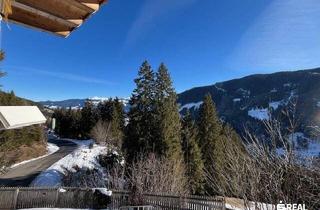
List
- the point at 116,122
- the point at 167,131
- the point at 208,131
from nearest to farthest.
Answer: the point at 167,131
the point at 208,131
the point at 116,122

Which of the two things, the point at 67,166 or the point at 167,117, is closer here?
the point at 167,117

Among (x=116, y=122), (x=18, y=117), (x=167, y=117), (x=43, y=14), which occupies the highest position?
(x=116, y=122)

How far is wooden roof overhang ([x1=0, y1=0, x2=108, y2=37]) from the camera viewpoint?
274 centimetres

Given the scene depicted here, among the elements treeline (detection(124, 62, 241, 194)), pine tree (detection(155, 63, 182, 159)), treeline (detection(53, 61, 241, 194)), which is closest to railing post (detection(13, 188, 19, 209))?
treeline (detection(53, 61, 241, 194))

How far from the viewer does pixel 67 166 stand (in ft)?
122

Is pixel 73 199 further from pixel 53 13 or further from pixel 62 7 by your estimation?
pixel 62 7

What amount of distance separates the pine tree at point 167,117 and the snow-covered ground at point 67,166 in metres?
9.22

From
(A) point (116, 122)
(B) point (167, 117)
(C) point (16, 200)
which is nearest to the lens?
(C) point (16, 200)

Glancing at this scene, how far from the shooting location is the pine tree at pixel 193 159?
33312mm

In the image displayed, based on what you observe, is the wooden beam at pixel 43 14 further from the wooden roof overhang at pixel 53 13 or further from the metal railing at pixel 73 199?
the metal railing at pixel 73 199

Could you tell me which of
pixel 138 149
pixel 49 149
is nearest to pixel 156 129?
pixel 138 149

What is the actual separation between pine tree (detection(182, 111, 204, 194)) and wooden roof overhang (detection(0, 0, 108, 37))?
1180 inches

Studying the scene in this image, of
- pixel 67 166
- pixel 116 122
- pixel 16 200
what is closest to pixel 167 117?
pixel 67 166

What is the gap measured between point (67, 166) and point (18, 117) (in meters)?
35.1
